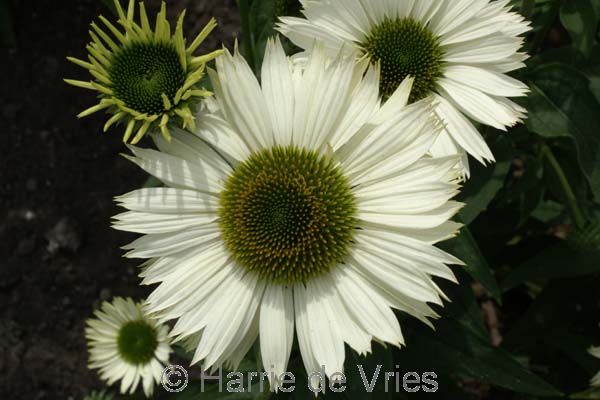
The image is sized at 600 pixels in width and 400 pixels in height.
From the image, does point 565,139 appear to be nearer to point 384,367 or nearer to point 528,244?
point 528,244

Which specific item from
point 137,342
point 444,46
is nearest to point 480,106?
point 444,46

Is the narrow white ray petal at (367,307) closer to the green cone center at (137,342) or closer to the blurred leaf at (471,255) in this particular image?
the blurred leaf at (471,255)

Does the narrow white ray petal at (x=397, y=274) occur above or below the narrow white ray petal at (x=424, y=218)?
below

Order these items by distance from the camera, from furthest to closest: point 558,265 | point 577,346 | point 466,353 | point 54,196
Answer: point 54,196 → point 577,346 → point 558,265 → point 466,353

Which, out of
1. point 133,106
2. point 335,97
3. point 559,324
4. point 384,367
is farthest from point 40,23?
point 559,324

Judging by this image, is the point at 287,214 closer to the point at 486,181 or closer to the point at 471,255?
the point at 471,255

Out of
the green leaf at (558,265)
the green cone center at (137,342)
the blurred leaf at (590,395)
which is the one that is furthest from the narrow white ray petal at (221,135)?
the blurred leaf at (590,395)
